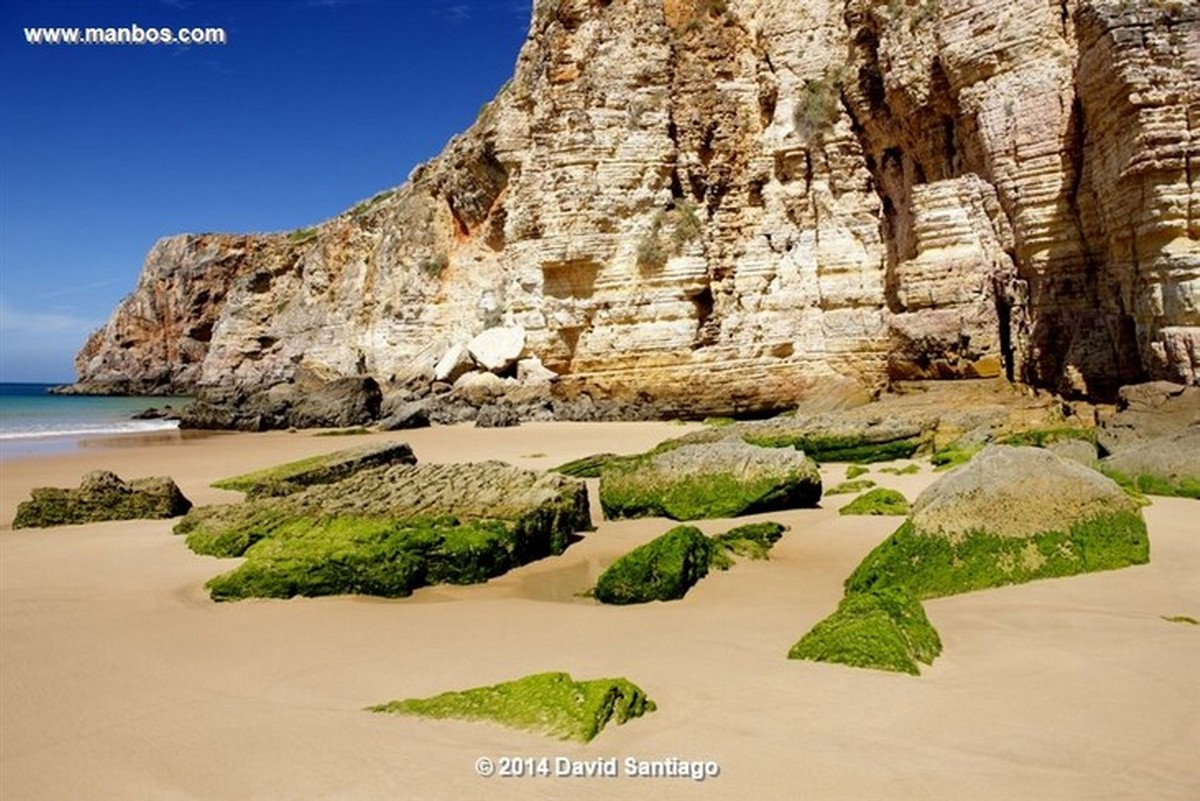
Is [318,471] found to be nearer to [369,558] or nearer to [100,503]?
[100,503]

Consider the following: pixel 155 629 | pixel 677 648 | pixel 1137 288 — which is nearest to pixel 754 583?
pixel 677 648

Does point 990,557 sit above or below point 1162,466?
above

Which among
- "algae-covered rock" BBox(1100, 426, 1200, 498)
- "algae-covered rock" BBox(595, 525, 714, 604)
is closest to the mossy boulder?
"algae-covered rock" BBox(595, 525, 714, 604)

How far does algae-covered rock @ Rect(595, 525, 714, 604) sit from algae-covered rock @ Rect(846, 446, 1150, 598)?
39.2 inches

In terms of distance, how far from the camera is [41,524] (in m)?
8.12

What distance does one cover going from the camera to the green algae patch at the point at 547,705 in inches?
115

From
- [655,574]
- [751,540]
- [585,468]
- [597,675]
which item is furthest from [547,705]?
[585,468]

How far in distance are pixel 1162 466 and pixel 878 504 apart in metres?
2.91

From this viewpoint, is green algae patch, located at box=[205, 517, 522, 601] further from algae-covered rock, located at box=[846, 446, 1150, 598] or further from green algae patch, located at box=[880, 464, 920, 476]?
green algae patch, located at box=[880, 464, 920, 476]

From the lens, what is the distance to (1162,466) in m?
8.07

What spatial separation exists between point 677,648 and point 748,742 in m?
1.14

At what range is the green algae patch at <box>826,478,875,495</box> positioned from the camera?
355 inches

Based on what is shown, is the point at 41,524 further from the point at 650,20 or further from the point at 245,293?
the point at 245,293

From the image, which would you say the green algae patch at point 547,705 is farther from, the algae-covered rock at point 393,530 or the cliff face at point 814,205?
the cliff face at point 814,205
